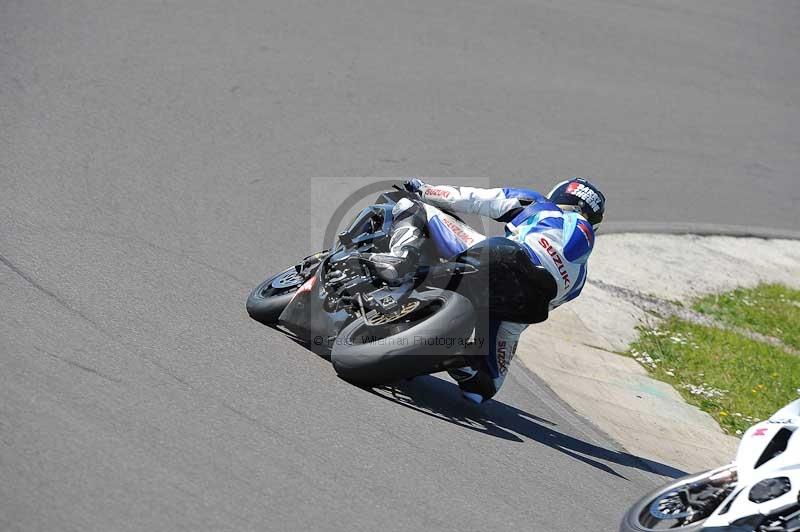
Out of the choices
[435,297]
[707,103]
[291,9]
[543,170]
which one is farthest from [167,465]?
[707,103]

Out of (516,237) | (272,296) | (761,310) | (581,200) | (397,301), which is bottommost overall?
(761,310)

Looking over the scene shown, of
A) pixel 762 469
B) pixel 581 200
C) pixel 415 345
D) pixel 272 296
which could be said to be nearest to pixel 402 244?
pixel 415 345

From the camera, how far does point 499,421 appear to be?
640cm

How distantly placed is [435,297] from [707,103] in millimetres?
10869

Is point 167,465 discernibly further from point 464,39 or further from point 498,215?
point 464,39

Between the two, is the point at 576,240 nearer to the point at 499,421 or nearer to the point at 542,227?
the point at 542,227

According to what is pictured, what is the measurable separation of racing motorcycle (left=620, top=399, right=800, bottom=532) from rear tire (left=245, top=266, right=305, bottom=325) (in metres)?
2.70

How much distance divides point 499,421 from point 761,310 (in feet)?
16.1

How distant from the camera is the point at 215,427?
4996 mm

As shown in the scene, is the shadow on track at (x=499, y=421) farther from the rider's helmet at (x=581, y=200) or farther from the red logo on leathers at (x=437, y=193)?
the rider's helmet at (x=581, y=200)

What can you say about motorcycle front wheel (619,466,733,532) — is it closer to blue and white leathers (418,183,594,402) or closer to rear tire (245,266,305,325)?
blue and white leathers (418,183,594,402)

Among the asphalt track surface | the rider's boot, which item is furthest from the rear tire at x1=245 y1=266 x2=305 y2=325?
A: the rider's boot

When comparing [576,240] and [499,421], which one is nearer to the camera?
[576,240]

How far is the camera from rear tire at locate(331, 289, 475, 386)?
5852 millimetres
